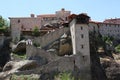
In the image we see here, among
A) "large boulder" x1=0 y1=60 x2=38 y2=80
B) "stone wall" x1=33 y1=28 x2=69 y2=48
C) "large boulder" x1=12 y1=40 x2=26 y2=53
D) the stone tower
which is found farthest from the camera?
"stone wall" x1=33 y1=28 x2=69 y2=48

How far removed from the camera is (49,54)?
7875cm

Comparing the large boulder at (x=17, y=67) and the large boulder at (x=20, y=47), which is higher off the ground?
the large boulder at (x=20, y=47)

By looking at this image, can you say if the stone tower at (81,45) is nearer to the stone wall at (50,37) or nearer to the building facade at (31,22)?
the stone wall at (50,37)

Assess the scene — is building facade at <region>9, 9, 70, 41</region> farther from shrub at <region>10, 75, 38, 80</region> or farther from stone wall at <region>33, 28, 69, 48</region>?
shrub at <region>10, 75, 38, 80</region>

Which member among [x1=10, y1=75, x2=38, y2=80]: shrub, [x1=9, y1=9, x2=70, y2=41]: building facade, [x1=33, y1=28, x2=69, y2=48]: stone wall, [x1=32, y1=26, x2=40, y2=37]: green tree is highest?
[x1=9, y1=9, x2=70, y2=41]: building facade

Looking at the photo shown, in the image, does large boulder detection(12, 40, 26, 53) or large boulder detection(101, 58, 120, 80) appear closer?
large boulder detection(12, 40, 26, 53)

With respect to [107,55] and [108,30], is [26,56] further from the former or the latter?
[108,30]

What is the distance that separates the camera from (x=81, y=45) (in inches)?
3140

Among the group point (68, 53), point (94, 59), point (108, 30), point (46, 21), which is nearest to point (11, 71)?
point (68, 53)

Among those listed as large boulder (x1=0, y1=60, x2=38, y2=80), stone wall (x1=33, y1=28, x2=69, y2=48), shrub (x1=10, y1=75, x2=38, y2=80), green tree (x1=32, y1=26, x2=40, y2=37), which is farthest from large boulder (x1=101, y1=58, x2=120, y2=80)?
shrub (x1=10, y1=75, x2=38, y2=80)

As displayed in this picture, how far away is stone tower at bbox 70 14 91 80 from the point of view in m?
78.2

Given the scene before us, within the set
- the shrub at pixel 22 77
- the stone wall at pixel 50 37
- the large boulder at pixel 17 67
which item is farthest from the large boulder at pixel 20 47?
the shrub at pixel 22 77

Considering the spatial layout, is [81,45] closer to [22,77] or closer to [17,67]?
[17,67]

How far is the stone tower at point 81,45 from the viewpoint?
257ft
